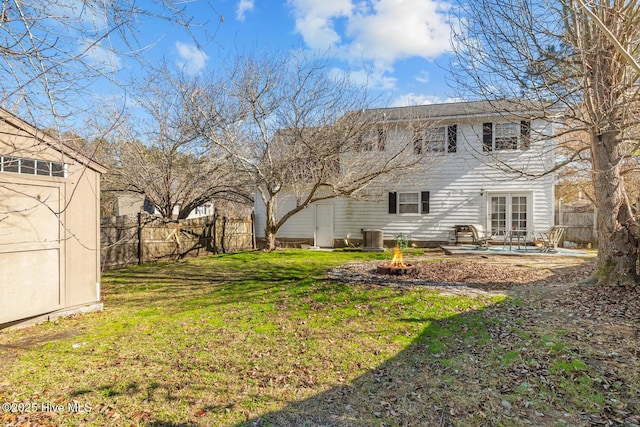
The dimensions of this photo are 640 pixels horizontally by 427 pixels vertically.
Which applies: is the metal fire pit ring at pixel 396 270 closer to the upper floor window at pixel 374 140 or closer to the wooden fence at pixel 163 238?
the upper floor window at pixel 374 140

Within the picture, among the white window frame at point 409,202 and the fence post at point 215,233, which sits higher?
the white window frame at point 409,202

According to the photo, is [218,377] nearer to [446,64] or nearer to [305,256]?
[446,64]

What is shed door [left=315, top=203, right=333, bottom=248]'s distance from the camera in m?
17.0

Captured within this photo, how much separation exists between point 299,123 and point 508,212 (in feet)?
32.0

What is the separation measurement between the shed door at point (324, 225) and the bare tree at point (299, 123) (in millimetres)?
3473

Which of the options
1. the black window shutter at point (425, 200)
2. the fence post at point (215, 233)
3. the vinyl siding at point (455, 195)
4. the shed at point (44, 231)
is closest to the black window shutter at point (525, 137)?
the vinyl siding at point (455, 195)

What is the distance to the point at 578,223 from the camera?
16953 mm

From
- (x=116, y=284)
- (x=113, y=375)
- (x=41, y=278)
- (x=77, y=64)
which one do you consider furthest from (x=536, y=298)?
(x=116, y=284)

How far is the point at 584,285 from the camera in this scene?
6832 millimetres

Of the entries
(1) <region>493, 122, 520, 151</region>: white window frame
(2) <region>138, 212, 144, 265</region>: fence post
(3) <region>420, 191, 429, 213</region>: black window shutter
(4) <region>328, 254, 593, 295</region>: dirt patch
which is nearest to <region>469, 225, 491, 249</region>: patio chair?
(4) <region>328, 254, 593, 295</region>: dirt patch

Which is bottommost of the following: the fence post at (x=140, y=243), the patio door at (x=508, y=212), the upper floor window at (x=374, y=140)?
the fence post at (x=140, y=243)

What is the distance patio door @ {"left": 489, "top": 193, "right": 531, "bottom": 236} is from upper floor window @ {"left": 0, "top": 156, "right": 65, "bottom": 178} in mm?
14660

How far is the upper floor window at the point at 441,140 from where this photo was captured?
14430mm

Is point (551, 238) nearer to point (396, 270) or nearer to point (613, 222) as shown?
point (613, 222)
